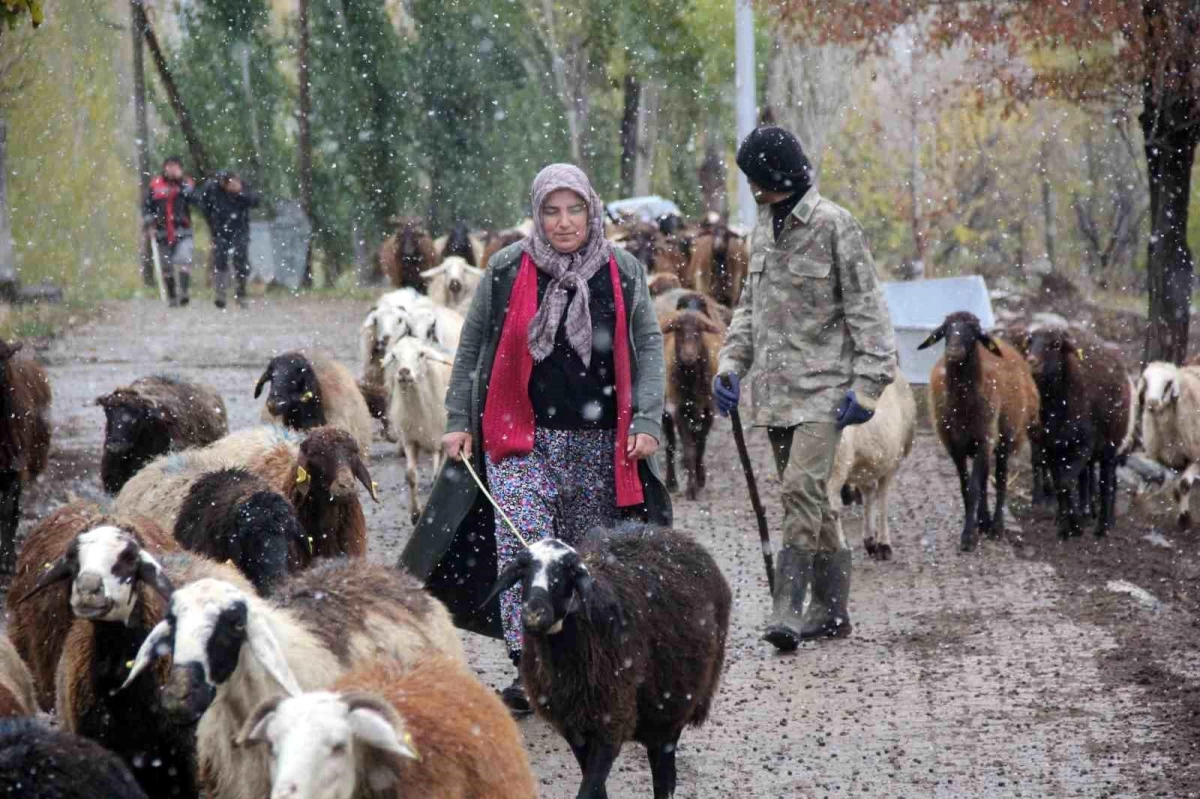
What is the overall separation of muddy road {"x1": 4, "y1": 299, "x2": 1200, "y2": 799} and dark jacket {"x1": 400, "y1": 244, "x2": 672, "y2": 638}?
694 mm

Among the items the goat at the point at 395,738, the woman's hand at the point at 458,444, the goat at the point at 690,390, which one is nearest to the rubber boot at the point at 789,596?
the woman's hand at the point at 458,444

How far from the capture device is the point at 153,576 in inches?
211

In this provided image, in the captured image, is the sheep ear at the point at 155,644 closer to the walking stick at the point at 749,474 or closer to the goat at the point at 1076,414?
the walking stick at the point at 749,474

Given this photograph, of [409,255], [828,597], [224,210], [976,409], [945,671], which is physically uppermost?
[224,210]

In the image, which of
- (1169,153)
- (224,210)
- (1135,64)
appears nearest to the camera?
(1135,64)

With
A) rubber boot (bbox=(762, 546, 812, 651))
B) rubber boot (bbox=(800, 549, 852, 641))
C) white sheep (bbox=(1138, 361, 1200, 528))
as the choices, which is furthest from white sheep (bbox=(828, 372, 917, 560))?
white sheep (bbox=(1138, 361, 1200, 528))

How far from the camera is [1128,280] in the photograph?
3431cm

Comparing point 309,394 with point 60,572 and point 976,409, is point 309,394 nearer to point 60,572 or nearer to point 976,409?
point 976,409

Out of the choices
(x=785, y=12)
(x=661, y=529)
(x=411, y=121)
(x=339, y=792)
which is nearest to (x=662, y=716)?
(x=661, y=529)

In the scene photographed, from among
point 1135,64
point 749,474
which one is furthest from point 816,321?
point 1135,64

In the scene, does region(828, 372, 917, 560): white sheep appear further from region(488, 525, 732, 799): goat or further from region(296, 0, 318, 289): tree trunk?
region(296, 0, 318, 289): tree trunk

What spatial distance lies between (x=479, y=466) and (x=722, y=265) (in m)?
13.1

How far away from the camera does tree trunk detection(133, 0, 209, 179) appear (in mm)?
29809

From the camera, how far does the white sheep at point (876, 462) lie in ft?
35.2
